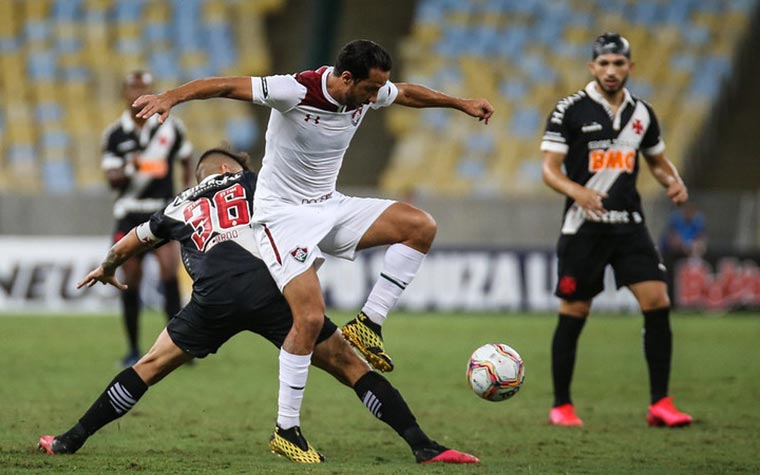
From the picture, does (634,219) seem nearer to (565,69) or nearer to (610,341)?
(610,341)

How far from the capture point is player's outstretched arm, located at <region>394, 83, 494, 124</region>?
22.6ft

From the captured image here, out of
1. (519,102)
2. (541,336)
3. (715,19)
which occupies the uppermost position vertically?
(715,19)

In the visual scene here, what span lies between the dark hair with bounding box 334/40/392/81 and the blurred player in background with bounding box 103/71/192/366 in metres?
5.04

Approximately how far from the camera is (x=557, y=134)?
819cm

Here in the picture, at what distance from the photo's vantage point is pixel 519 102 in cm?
2281

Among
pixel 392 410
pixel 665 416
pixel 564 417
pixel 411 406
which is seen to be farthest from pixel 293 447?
pixel 665 416

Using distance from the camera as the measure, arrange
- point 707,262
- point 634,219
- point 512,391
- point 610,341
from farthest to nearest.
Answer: point 707,262 < point 610,341 < point 634,219 < point 512,391

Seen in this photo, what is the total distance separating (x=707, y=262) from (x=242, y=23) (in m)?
10.0

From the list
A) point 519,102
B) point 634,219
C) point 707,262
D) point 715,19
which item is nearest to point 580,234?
point 634,219

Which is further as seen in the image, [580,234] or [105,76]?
[105,76]

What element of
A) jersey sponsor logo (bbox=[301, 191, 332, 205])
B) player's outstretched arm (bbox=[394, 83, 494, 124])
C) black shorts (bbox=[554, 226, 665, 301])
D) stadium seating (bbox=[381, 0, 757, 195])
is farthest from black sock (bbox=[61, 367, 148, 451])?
stadium seating (bbox=[381, 0, 757, 195])

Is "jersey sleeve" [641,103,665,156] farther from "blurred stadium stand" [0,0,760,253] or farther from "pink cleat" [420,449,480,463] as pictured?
"blurred stadium stand" [0,0,760,253]

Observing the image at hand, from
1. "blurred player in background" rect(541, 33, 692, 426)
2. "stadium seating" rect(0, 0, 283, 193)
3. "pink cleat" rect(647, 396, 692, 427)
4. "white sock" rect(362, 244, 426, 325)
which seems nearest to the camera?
"white sock" rect(362, 244, 426, 325)

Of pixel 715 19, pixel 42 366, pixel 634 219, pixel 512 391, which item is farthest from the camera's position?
pixel 715 19
